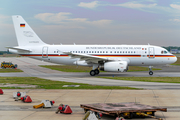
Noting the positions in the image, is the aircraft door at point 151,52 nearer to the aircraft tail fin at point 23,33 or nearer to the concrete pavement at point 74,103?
the aircraft tail fin at point 23,33

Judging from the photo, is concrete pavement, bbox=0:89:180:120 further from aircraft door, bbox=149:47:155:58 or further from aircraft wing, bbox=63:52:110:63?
aircraft door, bbox=149:47:155:58

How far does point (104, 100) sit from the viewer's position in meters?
15.0

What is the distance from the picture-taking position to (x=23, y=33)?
35969 mm

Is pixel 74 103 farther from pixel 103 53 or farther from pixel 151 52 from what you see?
pixel 151 52

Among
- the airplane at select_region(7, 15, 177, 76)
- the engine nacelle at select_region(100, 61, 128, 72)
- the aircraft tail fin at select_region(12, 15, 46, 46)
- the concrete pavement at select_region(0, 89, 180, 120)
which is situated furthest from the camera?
the aircraft tail fin at select_region(12, 15, 46, 46)

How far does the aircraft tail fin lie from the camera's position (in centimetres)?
3581

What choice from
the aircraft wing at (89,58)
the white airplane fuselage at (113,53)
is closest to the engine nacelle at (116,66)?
the aircraft wing at (89,58)

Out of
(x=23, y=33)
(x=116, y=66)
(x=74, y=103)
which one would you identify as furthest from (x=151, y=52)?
(x=74, y=103)

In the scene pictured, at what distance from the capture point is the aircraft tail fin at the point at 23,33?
3581cm

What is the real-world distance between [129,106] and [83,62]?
71.6ft

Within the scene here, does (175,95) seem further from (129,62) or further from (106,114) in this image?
(129,62)

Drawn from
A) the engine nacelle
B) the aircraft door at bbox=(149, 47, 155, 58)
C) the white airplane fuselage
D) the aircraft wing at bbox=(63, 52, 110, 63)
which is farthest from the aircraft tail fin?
the aircraft door at bbox=(149, 47, 155, 58)

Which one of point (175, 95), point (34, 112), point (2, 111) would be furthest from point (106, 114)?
point (175, 95)

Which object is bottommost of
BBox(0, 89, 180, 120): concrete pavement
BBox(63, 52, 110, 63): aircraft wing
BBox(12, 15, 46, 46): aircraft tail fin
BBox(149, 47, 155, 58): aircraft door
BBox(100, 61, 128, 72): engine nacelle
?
BBox(0, 89, 180, 120): concrete pavement
